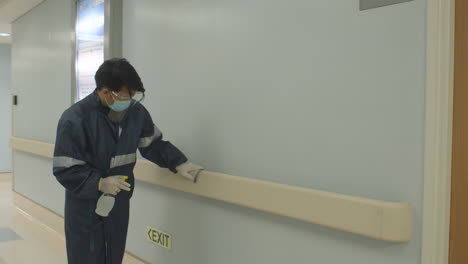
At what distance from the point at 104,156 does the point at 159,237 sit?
2.80 feet

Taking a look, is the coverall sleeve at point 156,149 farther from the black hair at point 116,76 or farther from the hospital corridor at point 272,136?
the black hair at point 116,76

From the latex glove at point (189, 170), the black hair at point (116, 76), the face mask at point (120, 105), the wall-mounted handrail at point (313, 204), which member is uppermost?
the black hair at point (116, 76)

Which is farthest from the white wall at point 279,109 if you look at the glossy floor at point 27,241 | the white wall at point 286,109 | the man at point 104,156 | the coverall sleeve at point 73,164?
the glossy floor at point 27,241

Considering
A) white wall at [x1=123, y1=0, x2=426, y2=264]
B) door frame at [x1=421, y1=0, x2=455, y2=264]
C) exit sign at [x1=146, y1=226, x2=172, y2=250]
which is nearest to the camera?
door frame at [x1=421, y1=0, x2=455, y2=264]

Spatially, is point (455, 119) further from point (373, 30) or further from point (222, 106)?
point (222, 106)

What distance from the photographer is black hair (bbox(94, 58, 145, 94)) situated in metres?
1.88

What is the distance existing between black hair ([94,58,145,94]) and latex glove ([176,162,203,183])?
1.72ft

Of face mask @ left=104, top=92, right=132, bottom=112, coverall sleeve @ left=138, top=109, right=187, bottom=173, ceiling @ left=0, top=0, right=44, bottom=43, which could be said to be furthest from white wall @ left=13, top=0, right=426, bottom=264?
ceiling @ left=0, top=0, right=44, bottom=43

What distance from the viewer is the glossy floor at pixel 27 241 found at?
319 cm

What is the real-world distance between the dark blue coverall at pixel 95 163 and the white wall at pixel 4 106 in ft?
21.6

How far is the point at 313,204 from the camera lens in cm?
161

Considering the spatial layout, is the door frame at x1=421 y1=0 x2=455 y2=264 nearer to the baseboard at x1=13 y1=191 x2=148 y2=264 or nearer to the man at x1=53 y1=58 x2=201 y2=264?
the man at x1=53 y1=58 x2=201 y2=264

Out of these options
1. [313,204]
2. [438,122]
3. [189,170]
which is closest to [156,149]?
[189,170]

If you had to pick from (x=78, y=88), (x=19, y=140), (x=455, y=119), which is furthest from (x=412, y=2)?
(x=19, y=140)
